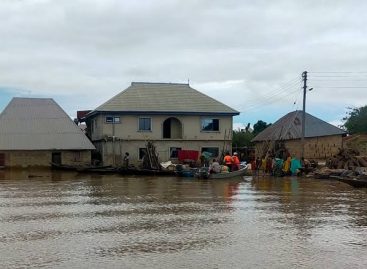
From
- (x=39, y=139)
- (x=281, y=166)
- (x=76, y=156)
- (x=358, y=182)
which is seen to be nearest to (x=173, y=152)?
(x=76, y=156)

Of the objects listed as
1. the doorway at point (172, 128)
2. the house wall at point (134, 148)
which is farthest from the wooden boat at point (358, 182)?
the doorway at point (172, 128)

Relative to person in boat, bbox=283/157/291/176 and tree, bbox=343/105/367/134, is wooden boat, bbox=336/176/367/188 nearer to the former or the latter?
person in boat, bbox=283/157/291/176

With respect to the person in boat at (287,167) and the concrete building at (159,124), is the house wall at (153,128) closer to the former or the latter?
the concrete building at (159,124)

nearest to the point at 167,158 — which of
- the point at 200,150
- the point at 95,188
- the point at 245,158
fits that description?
the point at 200,150

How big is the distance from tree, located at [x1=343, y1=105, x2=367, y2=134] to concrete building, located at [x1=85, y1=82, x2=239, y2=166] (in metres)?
28.2

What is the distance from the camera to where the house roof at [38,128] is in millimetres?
43281

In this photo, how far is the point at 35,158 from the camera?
4316cm

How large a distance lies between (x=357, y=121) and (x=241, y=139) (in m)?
15.8

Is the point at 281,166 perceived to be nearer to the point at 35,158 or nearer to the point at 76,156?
the point at 76,156

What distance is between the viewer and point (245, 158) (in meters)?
53.0

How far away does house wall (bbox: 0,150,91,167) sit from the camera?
4275cm

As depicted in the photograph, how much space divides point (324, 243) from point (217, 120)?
1400 inches

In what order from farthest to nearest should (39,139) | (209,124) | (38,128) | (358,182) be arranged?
(209,124)
(38,128)
(39,139)
(358,182)

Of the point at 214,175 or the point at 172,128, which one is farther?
the point at 172,128
